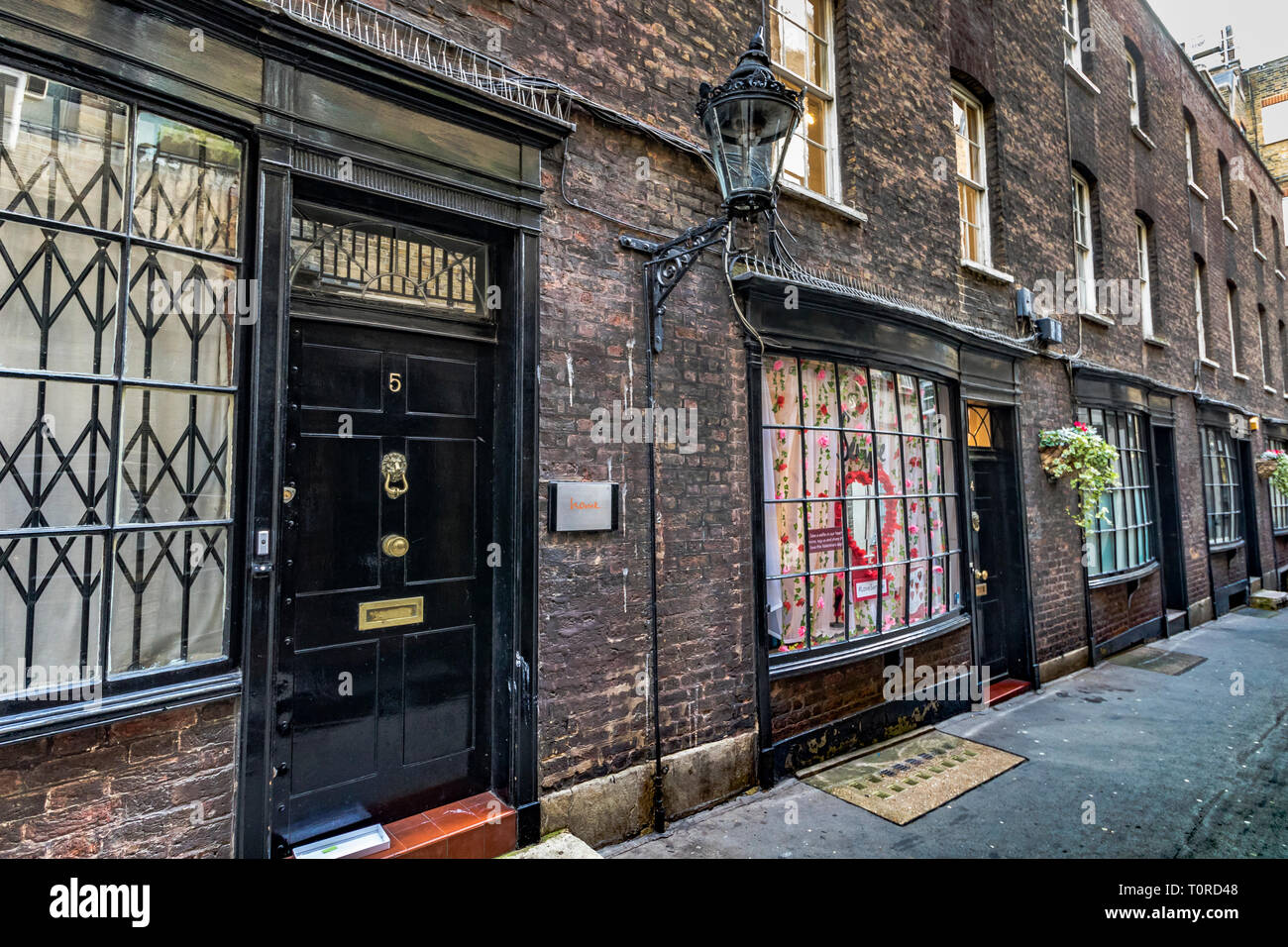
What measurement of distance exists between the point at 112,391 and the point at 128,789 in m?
1.52

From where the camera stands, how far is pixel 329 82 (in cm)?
300

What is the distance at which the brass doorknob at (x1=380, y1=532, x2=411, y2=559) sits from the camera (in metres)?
3.33

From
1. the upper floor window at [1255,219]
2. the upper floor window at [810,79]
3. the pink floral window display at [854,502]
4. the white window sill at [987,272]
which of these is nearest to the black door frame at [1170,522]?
the white window sill at [987,272]

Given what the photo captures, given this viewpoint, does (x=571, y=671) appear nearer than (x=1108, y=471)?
Yes

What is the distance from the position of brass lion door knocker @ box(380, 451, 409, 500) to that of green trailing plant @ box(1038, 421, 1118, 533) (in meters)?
7.07

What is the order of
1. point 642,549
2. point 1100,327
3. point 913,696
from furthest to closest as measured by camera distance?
1. point 1100,327
2. point 913,696
3. point 642,549

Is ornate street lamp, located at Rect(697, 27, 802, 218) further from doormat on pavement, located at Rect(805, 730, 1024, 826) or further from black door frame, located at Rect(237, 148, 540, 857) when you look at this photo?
doormat on pavement, located at Rect(805, 730, 1024, 826)

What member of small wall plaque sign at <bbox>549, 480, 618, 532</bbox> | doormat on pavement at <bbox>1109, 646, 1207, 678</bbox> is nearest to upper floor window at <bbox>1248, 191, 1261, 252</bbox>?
doormat on pavement at <bbox>1109, 646, 1207, 678</bbox>

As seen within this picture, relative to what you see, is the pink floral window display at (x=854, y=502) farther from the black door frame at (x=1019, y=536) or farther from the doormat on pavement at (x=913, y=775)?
the doormat on pavement at (x=913, y=775)

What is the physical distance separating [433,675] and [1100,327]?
9.65 metres

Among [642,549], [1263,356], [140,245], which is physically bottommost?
[642,549]

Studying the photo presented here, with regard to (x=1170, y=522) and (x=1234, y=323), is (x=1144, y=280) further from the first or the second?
(x=1234, y=323)

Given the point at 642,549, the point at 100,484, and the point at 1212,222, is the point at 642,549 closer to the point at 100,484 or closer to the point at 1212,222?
the point at 100,484

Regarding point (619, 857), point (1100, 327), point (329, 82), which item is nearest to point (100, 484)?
point (329, 82)
